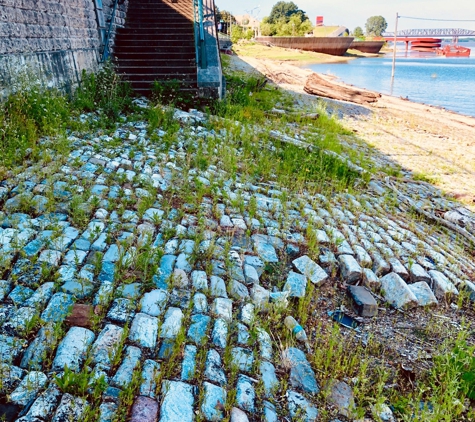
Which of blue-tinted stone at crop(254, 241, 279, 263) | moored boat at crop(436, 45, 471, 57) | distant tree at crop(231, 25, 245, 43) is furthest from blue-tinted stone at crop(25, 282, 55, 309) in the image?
moored boat at crop(436, 45, 471, 57)

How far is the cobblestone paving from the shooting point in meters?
2.58

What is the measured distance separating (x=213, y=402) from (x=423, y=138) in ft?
40.4

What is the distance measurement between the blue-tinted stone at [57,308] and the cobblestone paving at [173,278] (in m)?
0.01

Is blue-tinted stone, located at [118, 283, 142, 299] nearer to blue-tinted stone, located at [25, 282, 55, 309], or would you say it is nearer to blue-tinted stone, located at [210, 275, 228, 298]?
blue-tinted stone, located at [25, 282, 55, 309]

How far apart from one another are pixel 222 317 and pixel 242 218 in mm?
1875

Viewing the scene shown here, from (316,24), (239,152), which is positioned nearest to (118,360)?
(239,152)

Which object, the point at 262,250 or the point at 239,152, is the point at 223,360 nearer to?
the point at 262,250

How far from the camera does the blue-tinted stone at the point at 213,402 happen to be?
97.3 inches

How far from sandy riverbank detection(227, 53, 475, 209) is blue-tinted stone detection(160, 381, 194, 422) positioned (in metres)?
6.56

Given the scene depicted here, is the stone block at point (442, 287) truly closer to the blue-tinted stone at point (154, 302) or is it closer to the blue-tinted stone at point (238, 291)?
the blue-tinted stone at point (238, 291)

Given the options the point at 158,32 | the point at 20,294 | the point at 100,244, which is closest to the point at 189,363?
the point at 20,294

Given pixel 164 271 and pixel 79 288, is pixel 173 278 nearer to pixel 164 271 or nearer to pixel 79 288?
pixel 164 271

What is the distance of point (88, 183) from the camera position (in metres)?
5.05

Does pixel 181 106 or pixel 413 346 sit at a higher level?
pixel 181 106
